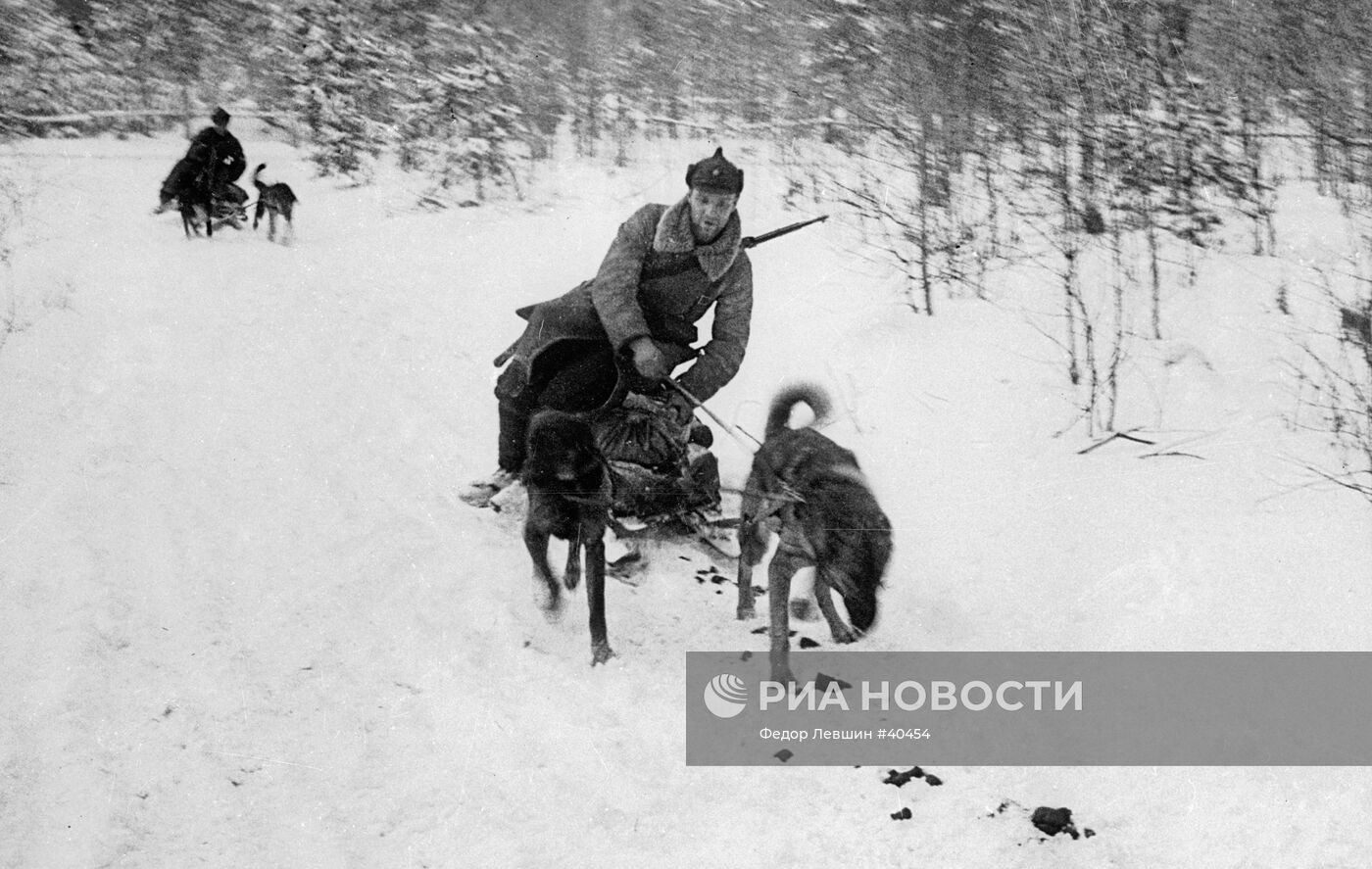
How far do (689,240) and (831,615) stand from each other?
1867mm

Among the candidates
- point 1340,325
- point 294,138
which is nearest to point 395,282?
point 294,138

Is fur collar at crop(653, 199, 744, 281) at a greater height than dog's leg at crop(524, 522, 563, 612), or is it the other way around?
fur collar at crop(653, 199, 744, 281)

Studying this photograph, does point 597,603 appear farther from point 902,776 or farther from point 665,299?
point 665,299

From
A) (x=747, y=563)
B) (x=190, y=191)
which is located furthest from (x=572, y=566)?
(x=190, y=191)

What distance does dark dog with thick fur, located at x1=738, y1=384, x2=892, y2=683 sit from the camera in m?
3.65

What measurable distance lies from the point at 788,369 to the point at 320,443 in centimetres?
373

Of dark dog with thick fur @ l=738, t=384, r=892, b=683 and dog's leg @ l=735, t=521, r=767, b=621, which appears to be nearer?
dark dog with thick fur @ l=738, t=384, r=892, b=683

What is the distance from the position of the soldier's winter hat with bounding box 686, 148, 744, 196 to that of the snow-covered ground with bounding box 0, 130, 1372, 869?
6.60ft

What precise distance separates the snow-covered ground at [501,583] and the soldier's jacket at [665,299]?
113 cm

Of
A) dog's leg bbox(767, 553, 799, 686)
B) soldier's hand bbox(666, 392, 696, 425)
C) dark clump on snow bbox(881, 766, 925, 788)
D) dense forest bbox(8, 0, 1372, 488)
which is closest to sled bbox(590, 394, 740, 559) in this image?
soldier's hand bbox(666, 392, 696, 425)

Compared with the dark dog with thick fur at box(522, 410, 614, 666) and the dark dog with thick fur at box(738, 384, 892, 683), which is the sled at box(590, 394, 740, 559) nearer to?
the dark dog with thick fur at box(522, 410, 614, 666)

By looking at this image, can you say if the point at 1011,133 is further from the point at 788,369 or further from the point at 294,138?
the point at 294,138

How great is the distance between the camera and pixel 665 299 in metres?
4.81

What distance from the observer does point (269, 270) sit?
947 cm
